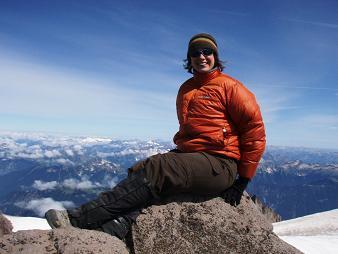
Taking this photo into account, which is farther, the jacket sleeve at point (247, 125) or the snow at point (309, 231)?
the snow at point (309, 231)

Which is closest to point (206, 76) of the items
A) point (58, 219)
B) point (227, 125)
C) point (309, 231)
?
point (227, 125)

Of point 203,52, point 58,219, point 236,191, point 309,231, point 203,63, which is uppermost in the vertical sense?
point 203,52

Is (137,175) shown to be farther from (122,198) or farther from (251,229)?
(251,229)

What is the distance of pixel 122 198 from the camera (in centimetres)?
685

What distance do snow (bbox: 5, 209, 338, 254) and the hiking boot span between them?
21138 millimetres

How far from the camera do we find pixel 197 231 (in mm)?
7500

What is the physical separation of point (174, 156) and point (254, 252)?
2.58 m

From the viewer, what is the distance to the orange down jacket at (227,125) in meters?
7.60

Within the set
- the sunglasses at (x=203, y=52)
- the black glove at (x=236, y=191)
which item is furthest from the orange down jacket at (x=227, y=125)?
the sunglasses at (x=203, y=52)

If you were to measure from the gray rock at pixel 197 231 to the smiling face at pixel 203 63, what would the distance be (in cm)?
282

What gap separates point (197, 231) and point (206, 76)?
10.9ft

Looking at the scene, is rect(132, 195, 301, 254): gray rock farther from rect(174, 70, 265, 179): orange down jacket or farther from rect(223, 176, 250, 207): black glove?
rect(174, 70, 265, 179): orange down jacket

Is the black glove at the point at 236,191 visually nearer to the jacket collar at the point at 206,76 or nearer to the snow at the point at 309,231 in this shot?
the jacket collar at the point at 206,76

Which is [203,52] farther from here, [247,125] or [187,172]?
[187,172]
